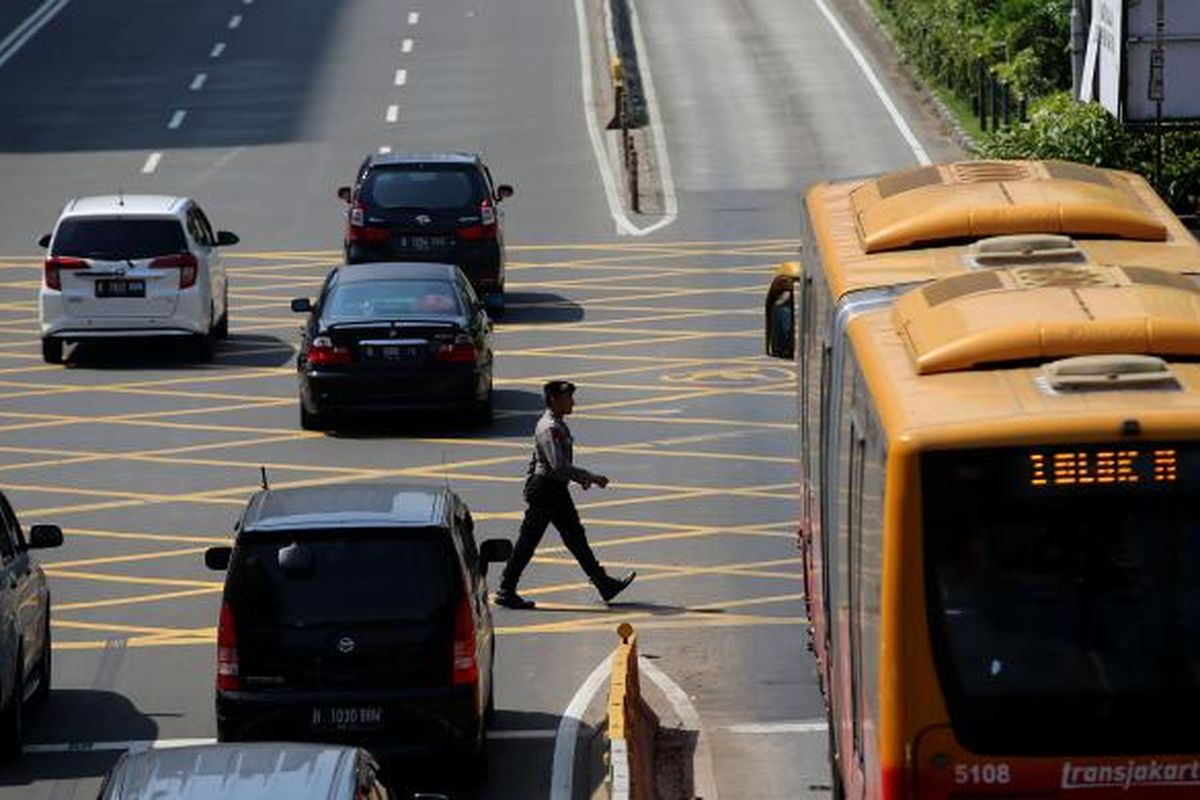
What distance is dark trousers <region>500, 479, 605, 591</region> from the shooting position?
2269cm

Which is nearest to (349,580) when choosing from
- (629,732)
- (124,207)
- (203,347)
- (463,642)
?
(463,642)

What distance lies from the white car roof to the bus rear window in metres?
23.4

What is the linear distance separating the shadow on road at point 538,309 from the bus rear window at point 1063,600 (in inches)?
996

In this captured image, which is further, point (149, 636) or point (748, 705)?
point (149, 636)

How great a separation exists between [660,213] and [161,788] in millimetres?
33332

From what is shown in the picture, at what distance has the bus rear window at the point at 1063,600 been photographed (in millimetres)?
11672

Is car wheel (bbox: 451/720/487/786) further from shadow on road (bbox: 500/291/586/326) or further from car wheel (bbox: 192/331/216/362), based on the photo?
shadow on road (bbox: 500/291/586/326)

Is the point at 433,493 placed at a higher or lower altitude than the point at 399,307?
higher

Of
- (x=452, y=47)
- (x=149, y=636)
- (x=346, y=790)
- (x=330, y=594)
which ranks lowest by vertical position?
(x=452, y=47)

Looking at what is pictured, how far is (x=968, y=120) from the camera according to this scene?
52.2 metres

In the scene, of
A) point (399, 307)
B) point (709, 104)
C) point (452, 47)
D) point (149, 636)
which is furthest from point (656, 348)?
point (452, 47)

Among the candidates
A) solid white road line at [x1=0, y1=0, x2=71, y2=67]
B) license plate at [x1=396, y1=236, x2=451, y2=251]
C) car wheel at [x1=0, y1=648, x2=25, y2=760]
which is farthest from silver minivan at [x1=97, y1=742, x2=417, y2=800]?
solid white road line at [x1=0, y1=0, x2=71, y2=67]

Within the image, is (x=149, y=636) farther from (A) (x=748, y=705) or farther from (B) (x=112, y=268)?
(B) (x=112, y=268)

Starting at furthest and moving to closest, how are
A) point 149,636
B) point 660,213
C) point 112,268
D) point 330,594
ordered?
point 660,213 → point 112,268 → point 149,636 → point 330,594
